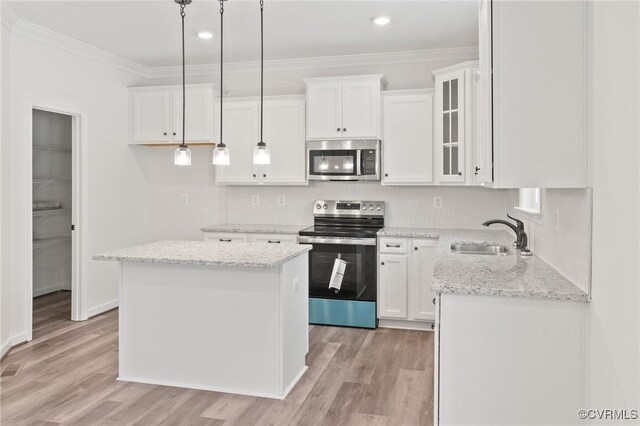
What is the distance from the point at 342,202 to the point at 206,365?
2400mm

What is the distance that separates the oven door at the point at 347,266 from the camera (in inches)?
178

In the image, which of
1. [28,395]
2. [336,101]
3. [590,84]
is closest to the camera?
[590,84]

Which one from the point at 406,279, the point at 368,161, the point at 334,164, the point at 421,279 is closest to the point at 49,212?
the point at 334,164

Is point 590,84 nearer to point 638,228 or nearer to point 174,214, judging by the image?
point 638,228

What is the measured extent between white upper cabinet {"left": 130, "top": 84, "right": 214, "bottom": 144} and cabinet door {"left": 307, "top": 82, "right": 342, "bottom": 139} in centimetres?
108

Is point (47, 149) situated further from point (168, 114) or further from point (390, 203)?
point (390, 203)

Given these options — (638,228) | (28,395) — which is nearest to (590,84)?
(638,228)

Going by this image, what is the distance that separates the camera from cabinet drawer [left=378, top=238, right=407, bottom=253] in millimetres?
4477

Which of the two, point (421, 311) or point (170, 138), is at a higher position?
point (170, 138)

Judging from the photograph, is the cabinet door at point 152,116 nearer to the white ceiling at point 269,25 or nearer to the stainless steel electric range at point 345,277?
the white ceiling at point 269,25

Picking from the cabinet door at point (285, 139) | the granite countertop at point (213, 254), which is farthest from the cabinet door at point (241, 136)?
the granite countertop at point (213, 254)

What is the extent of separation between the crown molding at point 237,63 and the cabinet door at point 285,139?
50 centimetres

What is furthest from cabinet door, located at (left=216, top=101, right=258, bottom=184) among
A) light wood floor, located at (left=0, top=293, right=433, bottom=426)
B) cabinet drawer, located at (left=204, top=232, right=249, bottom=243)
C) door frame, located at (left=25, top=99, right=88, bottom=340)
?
light wood floor, located at (left=0, top=293, right=433, bottom=426)

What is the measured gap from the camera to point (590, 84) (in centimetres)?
201
